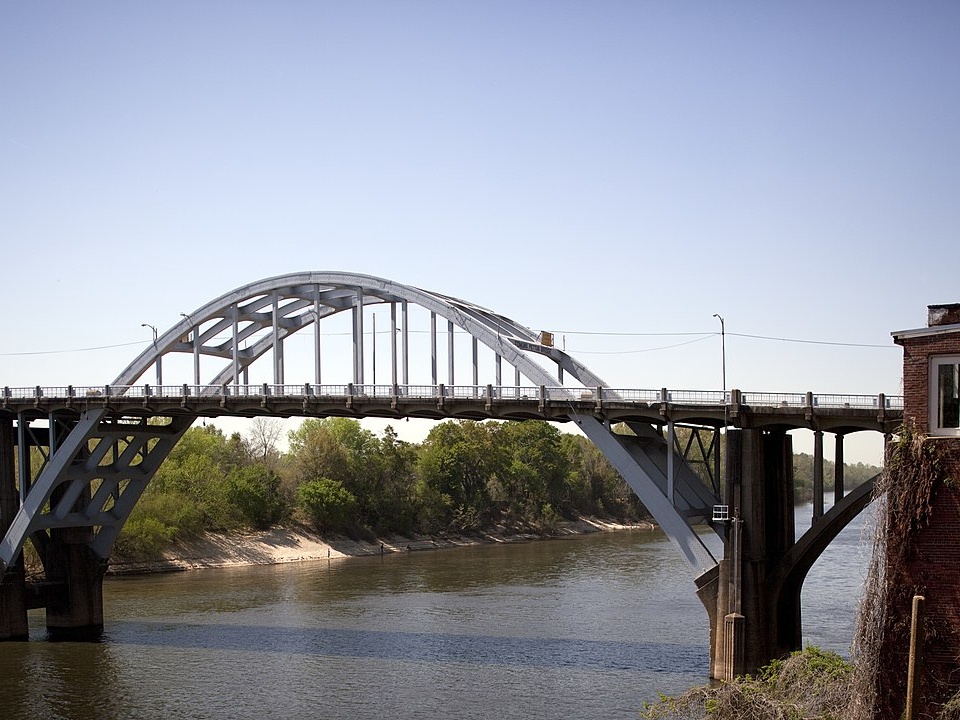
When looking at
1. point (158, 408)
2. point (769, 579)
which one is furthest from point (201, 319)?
point (769, 579)

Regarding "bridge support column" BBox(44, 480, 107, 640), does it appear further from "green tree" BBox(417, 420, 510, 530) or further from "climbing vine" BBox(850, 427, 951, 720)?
"green tree" BBox(417, 420, 510, 530)

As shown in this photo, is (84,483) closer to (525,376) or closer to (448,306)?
(448,306)

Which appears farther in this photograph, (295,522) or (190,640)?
(295,522)

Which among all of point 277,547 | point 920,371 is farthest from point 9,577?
point 920,371

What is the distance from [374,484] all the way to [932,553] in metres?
79.3

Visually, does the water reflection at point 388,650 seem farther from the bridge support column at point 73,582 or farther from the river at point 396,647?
the bridge support column at point 73,582

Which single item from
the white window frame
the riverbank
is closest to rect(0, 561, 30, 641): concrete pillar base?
the riverbank

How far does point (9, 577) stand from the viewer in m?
44.2

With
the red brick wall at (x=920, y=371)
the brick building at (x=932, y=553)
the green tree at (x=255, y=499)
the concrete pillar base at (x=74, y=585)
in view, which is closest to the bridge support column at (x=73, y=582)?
the concrete pillar base at (x=74, y=585)

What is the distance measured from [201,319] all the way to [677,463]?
74.9 ft

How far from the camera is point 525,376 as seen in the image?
37.1 metres

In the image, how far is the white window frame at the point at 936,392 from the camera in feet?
54.1

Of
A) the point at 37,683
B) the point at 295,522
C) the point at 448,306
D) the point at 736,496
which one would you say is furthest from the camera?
the point at 295,522

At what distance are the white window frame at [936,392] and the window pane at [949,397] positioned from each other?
35 mm
